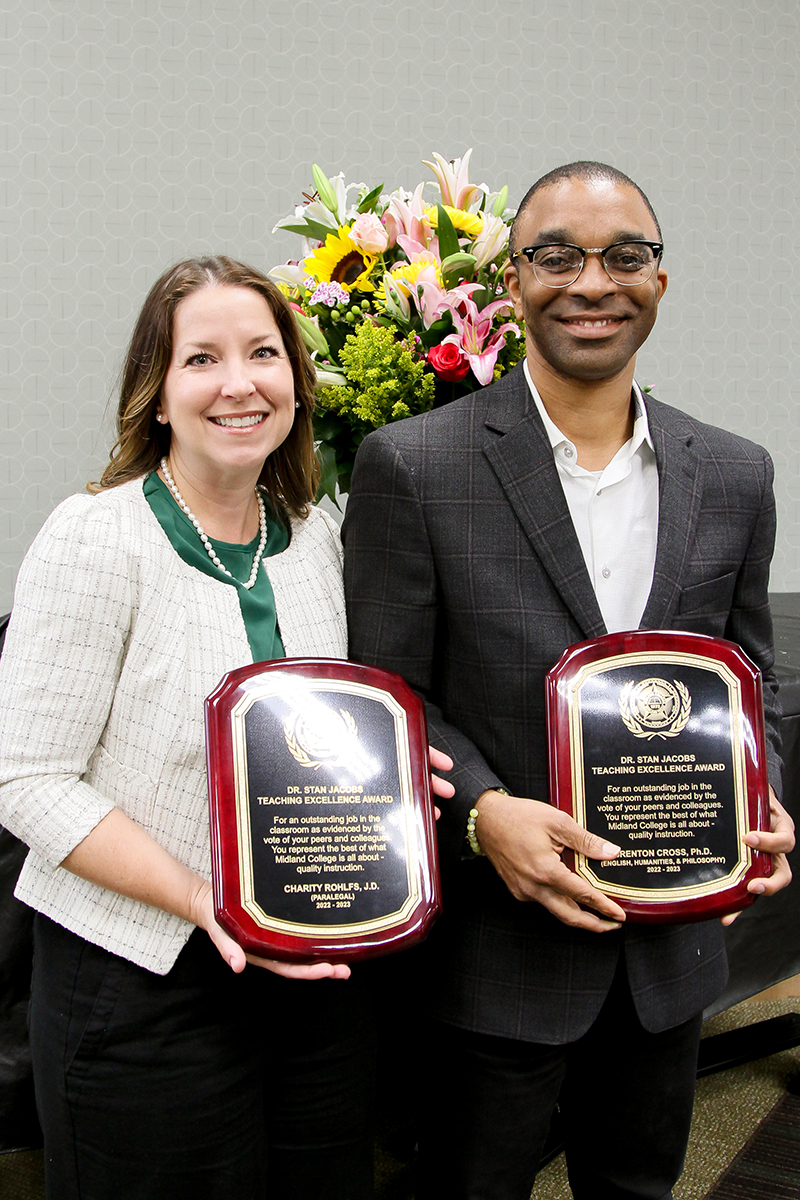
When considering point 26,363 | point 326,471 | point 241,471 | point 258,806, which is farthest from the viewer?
point 26,363

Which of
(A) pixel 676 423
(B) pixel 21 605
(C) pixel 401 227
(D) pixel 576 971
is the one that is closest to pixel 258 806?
(B) pixel 21 605

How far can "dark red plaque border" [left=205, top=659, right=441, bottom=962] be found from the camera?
89 centimetres

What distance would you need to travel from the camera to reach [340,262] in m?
1.50

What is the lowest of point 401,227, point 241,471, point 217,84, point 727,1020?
point 727,1020

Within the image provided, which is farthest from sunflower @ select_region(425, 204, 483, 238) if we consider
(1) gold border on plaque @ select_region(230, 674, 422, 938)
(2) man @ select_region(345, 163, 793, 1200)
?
(1) gold border on plaque @ select_region(230, 674, 422, 938)

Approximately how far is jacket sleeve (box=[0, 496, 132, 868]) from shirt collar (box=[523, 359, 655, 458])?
0.49 meters

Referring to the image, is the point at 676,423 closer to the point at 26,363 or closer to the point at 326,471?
the point at 326,471

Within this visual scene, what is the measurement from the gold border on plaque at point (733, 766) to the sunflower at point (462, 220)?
0.73m

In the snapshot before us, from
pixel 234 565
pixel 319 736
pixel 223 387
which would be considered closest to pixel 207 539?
pixel 234 565

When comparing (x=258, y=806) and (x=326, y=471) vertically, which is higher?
(x=326, y=471)

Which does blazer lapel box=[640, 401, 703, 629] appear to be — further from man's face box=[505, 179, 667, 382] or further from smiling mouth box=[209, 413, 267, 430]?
smiling mouth box=[209, 413, 267, 430]

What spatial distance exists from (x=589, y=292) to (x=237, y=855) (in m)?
0.66

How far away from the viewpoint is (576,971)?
1.11m

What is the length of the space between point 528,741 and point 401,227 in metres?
0.78
